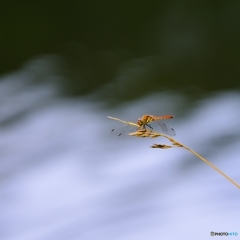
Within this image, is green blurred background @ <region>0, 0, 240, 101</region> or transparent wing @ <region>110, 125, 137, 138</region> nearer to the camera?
transparent wing @ <region>110, 125, 137, 138</region>

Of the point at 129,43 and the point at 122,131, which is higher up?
the point at 129,43

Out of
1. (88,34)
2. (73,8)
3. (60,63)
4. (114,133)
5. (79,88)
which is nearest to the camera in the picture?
(114,133)

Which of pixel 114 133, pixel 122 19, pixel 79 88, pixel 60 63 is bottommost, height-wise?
pixel 114 133

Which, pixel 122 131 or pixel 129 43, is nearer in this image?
pixel 122 131

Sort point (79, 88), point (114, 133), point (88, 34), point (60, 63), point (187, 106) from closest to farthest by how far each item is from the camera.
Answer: point (114, 133), point (187, 106), point (79, 88), point (60, 63), point (88, 34)

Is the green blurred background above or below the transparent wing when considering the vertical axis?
above

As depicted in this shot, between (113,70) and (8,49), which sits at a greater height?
(8,49)

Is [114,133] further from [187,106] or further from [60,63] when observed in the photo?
[60,63]

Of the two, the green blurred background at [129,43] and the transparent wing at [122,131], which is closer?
the transparent wing at [122,131]

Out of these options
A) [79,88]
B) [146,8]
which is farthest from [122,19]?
[79,88]

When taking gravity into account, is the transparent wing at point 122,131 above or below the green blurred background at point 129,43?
below

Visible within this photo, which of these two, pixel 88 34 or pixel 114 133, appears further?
pixel 88 34
